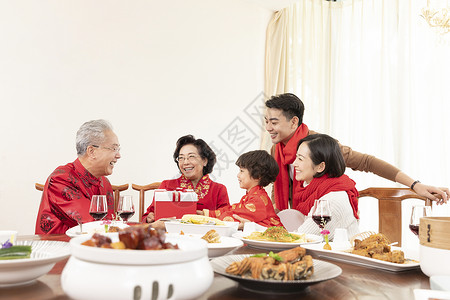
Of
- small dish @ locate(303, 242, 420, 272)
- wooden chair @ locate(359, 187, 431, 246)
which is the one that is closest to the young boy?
wooden chair @ locate(359, 187, 431, 246)

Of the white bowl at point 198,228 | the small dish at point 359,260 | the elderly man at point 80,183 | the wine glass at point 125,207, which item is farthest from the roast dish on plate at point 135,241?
the elderly man at point 80,183

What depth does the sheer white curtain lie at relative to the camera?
12.5 feet

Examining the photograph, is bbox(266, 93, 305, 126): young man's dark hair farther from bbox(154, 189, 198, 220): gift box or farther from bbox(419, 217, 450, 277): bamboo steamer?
bbox(419, 217, 450, 277): bamboo steamer

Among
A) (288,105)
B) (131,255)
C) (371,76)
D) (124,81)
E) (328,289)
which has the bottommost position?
(328,289)

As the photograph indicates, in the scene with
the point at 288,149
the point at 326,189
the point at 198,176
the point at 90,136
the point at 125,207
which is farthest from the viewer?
the point at 198,176

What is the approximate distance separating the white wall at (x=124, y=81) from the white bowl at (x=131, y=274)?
3.00m

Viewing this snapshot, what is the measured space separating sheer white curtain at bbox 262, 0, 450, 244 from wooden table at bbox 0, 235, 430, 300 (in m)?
3.24

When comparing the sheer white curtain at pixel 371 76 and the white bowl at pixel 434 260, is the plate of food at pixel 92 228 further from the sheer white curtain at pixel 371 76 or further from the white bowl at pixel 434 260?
the sheer white curtain at pixel 371 76

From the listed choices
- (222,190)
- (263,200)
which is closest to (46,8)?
(222,190)

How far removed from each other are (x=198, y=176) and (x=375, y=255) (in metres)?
1.95

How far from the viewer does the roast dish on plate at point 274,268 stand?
719mm

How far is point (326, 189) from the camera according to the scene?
2.13 metres

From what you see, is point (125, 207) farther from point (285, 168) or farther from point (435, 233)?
point (285, 168)

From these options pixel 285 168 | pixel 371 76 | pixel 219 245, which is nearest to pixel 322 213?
pixel 219 245
